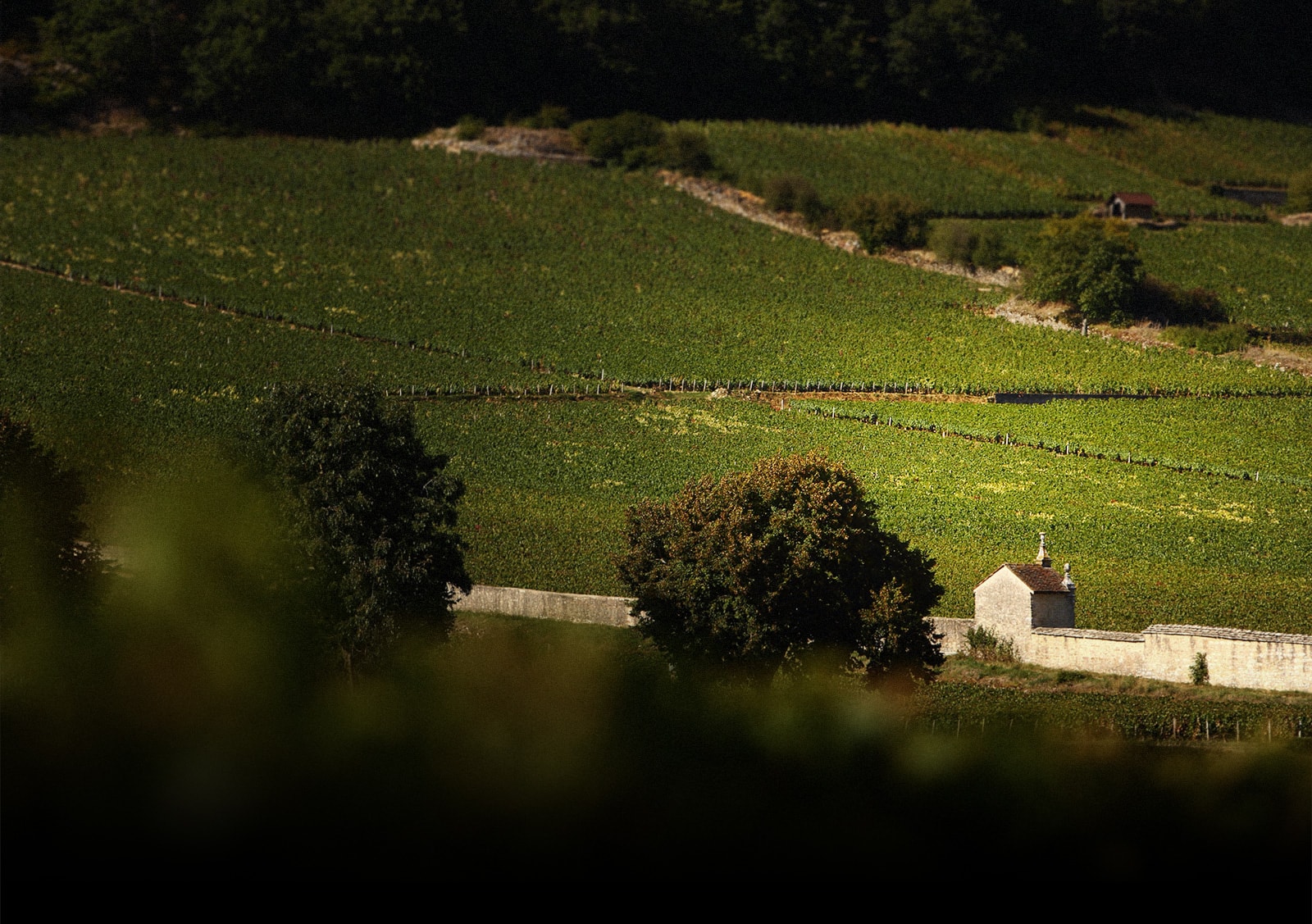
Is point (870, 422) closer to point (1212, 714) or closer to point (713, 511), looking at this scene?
point (713, 511)

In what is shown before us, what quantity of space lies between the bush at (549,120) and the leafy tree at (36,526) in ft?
249

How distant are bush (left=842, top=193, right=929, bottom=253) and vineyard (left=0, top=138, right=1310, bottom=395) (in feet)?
8.98

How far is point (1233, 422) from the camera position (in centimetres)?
7331

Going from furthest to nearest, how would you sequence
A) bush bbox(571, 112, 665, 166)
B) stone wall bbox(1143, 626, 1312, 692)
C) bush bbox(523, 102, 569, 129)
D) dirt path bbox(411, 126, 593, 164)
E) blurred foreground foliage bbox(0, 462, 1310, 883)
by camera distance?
1. bush bbox(523, 102, 569, 129)
2. dirt path bbox(411, 126, 593, 164)
3. bush bbox(571, 112, 665, 166)
4. stone wall bbox(1143, 626, 1312, 692)
5. blurred foreground foliage bbox(0, 462, 1310, 883)

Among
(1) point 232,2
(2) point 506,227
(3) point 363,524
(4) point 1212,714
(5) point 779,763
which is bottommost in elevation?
(4) point 1212,714

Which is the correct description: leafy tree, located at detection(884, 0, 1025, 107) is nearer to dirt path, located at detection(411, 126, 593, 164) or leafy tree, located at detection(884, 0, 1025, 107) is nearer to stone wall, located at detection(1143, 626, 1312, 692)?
dirt path, located at detection(411, 126, 593, 164)

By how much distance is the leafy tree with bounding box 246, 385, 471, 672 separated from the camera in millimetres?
40969

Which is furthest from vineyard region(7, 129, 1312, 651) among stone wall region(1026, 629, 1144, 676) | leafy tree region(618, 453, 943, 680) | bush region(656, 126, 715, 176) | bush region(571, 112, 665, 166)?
leafy tree region(618, 453, 943, 680)

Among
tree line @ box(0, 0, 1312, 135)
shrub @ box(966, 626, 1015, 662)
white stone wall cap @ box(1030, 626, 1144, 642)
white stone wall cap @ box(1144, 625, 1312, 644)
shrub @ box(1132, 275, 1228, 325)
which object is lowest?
shrub @ box(966, 626, 1015, 662)

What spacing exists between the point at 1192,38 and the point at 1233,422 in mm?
89395

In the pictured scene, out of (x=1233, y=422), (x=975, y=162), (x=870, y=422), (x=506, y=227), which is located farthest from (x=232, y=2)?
(x=1233, y=422)

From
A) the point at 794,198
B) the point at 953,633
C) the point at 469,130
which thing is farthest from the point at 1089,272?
the point at 469,130

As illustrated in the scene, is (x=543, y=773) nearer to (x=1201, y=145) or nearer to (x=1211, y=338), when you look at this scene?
(x=1211, y=338)

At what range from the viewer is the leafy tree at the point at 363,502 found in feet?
134
